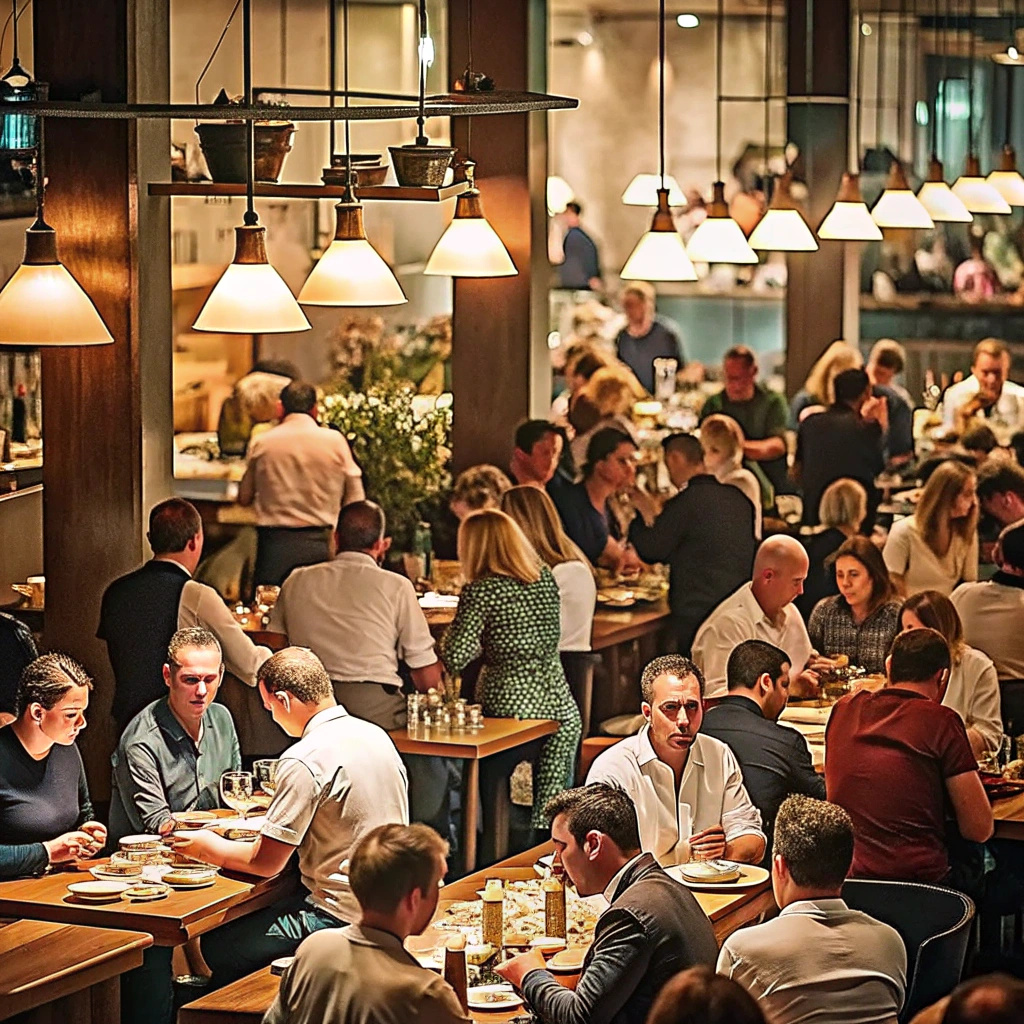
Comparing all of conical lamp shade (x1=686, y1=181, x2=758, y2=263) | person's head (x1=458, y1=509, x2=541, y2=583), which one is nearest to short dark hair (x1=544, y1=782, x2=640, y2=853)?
person's head (x1=458, y1=509, x2=541, y2=583)

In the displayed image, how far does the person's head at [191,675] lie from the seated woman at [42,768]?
40cm

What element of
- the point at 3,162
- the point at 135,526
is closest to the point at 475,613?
the point at 135,526

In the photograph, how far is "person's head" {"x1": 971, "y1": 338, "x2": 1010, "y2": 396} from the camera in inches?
450

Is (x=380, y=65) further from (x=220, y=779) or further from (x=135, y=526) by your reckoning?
(x=220, y=779)

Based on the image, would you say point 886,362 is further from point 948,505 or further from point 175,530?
point 175,530

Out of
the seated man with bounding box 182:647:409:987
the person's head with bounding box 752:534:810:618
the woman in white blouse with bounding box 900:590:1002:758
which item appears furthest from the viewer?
the person's head with bounding box 752:534:810:618

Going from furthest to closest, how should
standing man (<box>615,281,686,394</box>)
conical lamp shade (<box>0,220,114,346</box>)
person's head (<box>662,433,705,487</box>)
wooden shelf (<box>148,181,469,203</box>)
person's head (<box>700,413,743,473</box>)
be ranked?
standing man (<box>615,281,686,394</box>)
person's head (<box>700,413,743,473</box>)
person's head (<box>662,433,705,487</box>)
wooden shelf (<box>148,181,469,203</box>)
conical lamp shade (<box>0,220,114,346</box>)

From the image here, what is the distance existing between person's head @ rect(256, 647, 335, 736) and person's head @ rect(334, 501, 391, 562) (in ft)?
4.86

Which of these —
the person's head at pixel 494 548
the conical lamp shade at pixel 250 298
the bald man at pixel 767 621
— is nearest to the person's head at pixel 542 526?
the person's head at pixel 494 548

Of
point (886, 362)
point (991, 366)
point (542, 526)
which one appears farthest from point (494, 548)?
point (991, 366)

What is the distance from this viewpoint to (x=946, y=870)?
20.1 ft

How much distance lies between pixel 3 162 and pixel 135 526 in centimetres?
244

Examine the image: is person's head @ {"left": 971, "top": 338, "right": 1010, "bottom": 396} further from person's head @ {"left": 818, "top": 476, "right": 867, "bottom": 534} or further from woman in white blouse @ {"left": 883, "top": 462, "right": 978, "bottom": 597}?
woman in white blouse @ {"left": 883, "top": 462, "right": 978, "bottom": 597}

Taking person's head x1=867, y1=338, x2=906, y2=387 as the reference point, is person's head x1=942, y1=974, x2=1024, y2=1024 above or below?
below
